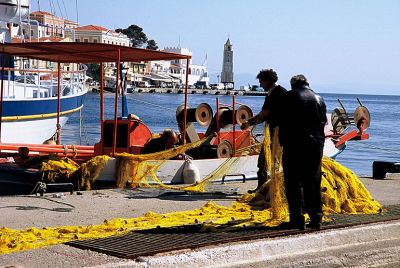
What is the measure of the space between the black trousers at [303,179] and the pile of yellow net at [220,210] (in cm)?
48

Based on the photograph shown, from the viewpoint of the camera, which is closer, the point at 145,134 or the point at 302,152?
the point at 302,152

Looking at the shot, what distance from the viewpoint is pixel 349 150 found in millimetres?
40531

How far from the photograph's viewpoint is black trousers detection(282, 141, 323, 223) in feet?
26.8

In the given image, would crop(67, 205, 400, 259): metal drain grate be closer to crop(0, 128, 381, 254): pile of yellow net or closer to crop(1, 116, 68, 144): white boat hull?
crop(0, 128, 381, 254): pile of yellow net

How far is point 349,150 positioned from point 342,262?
3322cm

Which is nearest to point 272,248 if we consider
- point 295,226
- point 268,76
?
point 295,226

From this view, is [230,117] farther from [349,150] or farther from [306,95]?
[349,150]

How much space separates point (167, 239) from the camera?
24.7 ft

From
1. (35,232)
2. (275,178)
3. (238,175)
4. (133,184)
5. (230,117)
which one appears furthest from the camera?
(230,117)

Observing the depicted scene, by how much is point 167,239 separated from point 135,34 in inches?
6816

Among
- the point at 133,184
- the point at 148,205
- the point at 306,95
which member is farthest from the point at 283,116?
the point at 133,184

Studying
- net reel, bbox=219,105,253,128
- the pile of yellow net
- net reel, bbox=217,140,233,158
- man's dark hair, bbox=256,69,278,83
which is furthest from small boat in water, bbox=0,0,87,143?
man's dark hair, bbox=256,69,278,83

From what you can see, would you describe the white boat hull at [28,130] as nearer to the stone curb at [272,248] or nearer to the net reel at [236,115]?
the net reel at [236,115]

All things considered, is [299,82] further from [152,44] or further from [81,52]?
[152,44]
